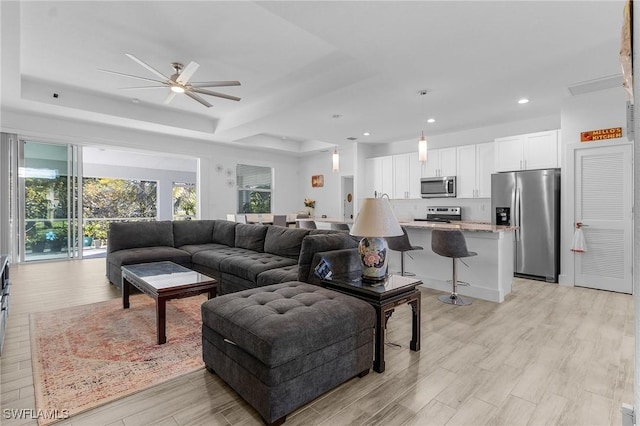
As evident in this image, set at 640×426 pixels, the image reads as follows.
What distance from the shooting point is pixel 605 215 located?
4172 millimetres

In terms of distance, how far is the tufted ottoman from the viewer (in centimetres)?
160

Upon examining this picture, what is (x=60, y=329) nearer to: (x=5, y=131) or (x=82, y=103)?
(x=82, y=103)

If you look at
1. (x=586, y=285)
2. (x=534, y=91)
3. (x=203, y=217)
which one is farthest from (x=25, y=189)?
(x=586, y=285)

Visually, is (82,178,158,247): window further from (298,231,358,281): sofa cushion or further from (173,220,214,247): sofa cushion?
(298,231,358,281): sofa cushion

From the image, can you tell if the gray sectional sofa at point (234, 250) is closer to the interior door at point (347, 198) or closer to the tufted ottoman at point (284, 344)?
the tufted ottoman at point (284, 344)

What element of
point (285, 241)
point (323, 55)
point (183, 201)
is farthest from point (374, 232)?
point (183, 201)

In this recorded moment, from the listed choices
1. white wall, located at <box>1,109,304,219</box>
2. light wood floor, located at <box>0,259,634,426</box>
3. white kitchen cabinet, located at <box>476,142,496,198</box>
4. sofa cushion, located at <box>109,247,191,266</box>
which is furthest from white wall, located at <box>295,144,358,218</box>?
light wood floor, located at <box>0,259,634,426</box>

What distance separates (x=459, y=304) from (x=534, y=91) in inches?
115

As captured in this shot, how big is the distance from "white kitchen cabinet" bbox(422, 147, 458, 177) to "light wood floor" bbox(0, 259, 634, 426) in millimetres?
3616

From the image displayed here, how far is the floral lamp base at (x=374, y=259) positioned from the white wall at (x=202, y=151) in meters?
6.20

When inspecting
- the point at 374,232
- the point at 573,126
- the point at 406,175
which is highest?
the point at 573,126

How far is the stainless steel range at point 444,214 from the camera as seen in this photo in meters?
6.43

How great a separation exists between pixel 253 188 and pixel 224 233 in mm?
4043

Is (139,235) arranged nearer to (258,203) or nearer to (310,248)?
(310,248)
